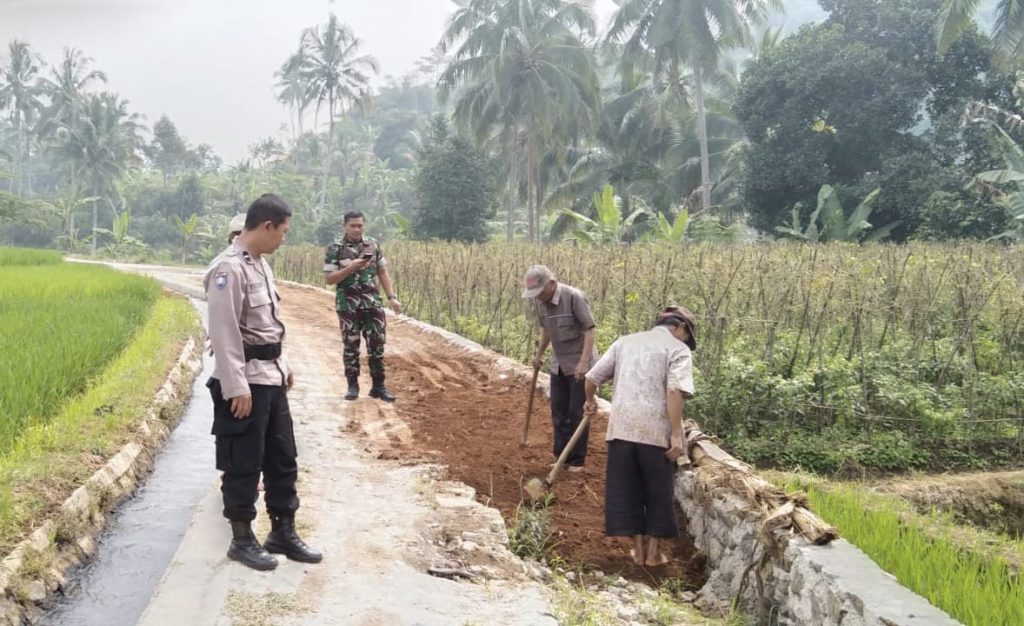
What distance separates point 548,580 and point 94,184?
1755 inches

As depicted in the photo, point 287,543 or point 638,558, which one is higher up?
point 287,543

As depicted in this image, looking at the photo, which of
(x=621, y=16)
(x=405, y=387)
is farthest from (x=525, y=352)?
(x=621, y=16)

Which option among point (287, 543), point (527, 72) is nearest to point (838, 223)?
point (527, 72)

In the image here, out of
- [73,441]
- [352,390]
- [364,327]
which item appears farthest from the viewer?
[352,390]

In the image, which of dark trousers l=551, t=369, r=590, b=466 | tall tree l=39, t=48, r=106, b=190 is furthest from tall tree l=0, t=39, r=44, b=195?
dark trousers l=551, t=369, r=590, b=466

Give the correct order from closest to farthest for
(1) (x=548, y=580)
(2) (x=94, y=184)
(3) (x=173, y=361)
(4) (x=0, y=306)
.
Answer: (1) (x=548, y=580), (3) (x=173, y=361), (4) (x=0, y=306), (2) (x=94, y=184)

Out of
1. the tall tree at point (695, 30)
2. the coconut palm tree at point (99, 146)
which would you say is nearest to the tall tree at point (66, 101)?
the coconut palm tree at point (99, 146)

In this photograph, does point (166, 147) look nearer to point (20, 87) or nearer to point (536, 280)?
point (20, 87)

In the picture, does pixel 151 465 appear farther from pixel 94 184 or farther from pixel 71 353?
pixel 94 184

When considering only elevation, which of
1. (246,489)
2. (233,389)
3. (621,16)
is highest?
(621,16)

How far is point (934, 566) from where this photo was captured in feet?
11.2

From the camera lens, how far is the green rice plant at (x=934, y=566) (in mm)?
2945

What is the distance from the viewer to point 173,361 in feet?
26.1

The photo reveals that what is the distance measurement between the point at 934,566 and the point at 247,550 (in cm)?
295
